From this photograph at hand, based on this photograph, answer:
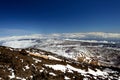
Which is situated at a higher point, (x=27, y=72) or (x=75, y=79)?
(x=27, y=72)

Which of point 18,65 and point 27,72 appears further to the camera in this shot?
point 18,65

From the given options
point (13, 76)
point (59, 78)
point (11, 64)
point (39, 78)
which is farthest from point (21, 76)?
point (59, 78)

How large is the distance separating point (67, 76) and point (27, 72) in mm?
6315

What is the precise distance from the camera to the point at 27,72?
2116cm

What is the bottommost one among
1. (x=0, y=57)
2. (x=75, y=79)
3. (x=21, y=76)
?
(x=75, y=79)

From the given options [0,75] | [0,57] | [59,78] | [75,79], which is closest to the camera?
[0,75]

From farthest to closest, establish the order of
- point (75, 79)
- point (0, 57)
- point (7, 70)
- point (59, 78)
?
point (0, 57), point (75, 79), point (59, 78), point (7, 70)

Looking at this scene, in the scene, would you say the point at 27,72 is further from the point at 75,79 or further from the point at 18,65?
the point at 75,79

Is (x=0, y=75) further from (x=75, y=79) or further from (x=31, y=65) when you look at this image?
(x=75, y=79)

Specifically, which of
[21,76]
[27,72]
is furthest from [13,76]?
[27,72]

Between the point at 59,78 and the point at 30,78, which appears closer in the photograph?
the point at 30,78

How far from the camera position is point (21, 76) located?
19781 millimetres

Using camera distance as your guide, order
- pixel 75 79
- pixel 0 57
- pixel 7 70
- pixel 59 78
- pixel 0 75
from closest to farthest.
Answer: pixel 0 75 < pixel 7 70 < pixel 59 78 < pixel 75 79 < pixel 0 57

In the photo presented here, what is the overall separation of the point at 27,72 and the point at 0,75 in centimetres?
358
